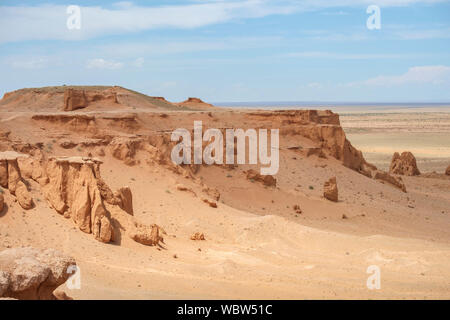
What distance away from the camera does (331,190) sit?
23.4m

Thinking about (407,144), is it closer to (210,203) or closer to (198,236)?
(210,203)

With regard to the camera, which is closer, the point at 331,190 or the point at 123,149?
the point at 123,149

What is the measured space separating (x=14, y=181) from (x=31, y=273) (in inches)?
235

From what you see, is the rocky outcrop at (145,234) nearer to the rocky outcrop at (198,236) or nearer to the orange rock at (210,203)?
the rocky outcrop at (198,236)

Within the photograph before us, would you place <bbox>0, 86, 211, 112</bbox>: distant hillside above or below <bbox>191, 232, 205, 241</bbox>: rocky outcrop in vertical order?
above

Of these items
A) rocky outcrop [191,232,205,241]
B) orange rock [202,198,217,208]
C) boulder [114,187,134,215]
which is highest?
boulder [114,187,134,215]

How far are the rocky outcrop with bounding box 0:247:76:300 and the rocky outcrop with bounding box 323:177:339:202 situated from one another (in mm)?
16300

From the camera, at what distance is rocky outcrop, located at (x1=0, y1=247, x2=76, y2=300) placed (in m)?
7.59

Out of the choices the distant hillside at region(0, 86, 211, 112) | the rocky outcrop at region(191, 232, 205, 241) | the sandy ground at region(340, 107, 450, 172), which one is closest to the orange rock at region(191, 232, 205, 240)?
the rocky outcrop at region(191, 232, 205, 241)

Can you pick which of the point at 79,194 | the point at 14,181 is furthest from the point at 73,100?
the point at 79,194

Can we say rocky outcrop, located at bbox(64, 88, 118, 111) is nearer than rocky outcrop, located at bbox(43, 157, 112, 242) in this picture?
No

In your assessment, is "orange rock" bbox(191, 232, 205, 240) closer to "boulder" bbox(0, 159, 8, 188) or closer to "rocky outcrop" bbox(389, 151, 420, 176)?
"boulder" bbox(0, 159, 8, 188)
